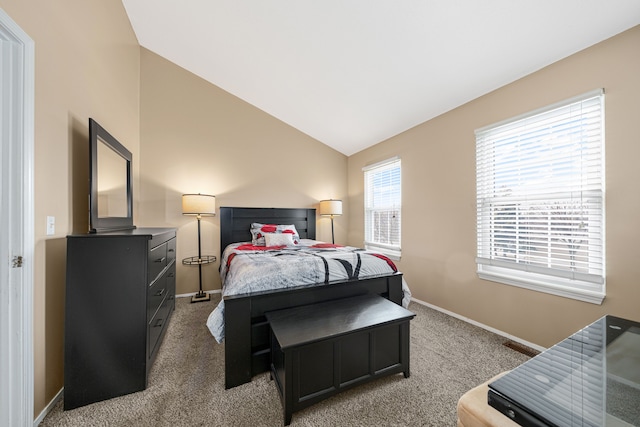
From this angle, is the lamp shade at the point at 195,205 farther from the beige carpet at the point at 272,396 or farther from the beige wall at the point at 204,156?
the beige carpet at the point at 272,396

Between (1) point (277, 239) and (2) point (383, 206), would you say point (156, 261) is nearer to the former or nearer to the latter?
(1) point (277, 239)

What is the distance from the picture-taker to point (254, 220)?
147 inches

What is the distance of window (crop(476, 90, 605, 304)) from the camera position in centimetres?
175

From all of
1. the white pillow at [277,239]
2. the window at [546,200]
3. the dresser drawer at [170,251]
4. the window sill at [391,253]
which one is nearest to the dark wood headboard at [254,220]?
the white pillow at [277,239]

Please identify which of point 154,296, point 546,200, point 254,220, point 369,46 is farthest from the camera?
point 254,220

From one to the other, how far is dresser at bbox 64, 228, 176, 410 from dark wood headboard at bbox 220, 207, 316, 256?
195cm

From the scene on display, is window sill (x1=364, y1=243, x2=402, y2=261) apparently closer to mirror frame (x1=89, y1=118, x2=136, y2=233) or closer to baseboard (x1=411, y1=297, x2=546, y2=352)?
baseboard (x1=411, y1=297, x2=546, y2=352)

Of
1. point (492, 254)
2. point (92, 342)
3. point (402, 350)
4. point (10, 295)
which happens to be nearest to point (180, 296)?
Result: point (92, 342)

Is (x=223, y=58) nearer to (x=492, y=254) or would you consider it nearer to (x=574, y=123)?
(x=574, y=123)

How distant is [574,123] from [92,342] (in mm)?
3670

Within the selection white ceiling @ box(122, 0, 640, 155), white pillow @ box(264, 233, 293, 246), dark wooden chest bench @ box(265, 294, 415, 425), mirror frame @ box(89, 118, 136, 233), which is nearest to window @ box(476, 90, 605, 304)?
white ceiling @ box(122, 0, 640, 155)

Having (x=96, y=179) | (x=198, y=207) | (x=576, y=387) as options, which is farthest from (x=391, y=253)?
(x=96, y=179)

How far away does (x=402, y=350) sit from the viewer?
5.43 ft

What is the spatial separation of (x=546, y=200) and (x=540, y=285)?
0.71 metres
